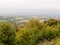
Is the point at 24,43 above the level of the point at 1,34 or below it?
below

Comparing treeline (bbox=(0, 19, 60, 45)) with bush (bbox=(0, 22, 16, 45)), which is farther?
treeline (bbox=(0, 19, 60, 45))

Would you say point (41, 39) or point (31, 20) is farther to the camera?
point (31, 20)

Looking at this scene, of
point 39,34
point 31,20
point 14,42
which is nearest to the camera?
point 14,42

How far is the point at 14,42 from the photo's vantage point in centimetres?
2278

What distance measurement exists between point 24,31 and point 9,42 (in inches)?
87.0

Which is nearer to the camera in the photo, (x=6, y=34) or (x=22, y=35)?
(x=6, y=34)

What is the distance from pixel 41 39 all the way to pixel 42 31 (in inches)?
59.0

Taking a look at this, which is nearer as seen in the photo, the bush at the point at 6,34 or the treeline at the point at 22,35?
the bush at the point at 6,34

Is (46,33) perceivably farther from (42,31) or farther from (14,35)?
(14,35)

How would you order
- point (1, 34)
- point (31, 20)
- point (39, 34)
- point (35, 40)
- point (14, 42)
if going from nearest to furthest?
point (1, 34) < point (14, 42) < point (35, 40) < point (39, 34) < point (31, 20)

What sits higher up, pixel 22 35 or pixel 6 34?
pixel 6 34

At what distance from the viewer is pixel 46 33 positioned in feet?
88.3

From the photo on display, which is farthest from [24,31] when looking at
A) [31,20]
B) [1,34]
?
[31,20]

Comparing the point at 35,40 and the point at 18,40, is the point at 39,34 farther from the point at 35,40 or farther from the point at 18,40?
the point at 18,40
